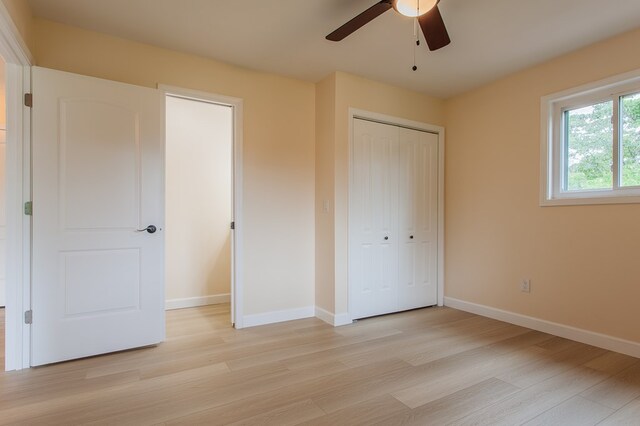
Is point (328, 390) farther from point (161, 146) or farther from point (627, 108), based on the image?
point (627, 108)

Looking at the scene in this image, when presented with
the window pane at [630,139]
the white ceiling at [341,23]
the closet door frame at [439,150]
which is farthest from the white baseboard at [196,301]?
the window pane at [630,139]

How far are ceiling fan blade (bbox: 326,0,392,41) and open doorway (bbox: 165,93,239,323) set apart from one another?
2.04 meters

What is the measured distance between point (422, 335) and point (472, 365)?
61 centimetres

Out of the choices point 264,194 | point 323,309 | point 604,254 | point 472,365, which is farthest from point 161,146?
point 604,254

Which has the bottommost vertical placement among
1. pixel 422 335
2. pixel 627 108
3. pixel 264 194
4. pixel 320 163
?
pixel 422 335

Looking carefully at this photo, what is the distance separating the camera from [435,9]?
1.76m

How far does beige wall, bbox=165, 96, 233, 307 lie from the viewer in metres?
3.75

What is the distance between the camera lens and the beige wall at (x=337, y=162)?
3.16 m

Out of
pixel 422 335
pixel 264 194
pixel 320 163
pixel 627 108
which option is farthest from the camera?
pixel 320 163

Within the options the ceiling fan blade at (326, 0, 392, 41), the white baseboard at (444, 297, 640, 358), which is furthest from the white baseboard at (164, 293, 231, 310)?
the ceiling fan blade at (326, 0, 392, 41)

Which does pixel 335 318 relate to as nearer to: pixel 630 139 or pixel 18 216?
pixel 18 216

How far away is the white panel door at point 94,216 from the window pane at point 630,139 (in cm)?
358

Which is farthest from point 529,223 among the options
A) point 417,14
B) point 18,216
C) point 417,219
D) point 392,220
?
point 18,216

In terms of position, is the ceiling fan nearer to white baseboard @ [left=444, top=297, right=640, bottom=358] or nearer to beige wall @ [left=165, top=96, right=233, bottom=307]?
beige wall @ [left=165, top=96, right=233, bottom=307]
